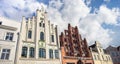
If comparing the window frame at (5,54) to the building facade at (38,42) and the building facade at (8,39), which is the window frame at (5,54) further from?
the building facade at (38,42)

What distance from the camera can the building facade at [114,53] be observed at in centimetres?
5367

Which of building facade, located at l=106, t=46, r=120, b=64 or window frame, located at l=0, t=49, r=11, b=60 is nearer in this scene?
window frame, located at l=0, t=49, r=11, b=60

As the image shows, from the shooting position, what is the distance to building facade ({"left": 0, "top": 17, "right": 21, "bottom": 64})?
21288mm

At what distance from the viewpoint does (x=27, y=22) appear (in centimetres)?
2775

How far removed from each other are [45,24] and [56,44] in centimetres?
685

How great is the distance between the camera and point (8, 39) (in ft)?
75.4

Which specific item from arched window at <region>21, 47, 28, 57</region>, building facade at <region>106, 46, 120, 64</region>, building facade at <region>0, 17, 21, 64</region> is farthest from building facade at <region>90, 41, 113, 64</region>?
building facade at <region>0, 17, 21, 64</region>

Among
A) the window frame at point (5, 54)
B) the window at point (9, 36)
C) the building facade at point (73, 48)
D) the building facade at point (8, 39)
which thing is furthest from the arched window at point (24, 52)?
the building facade at point (73, 48)

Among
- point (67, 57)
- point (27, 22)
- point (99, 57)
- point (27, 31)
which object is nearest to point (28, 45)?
point (27, 31)

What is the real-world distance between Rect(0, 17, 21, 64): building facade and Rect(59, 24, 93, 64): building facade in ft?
45.2

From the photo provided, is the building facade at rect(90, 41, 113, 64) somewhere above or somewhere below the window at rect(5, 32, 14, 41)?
below

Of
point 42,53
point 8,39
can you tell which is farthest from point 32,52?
point 8,39

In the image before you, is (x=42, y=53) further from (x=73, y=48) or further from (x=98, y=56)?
(x=98, y=56)

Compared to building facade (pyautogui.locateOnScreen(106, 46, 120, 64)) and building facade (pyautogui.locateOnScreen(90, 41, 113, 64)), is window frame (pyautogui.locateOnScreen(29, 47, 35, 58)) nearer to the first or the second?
building facade (pyautogui.locateOnScreen(90, 41, 113, 64))
